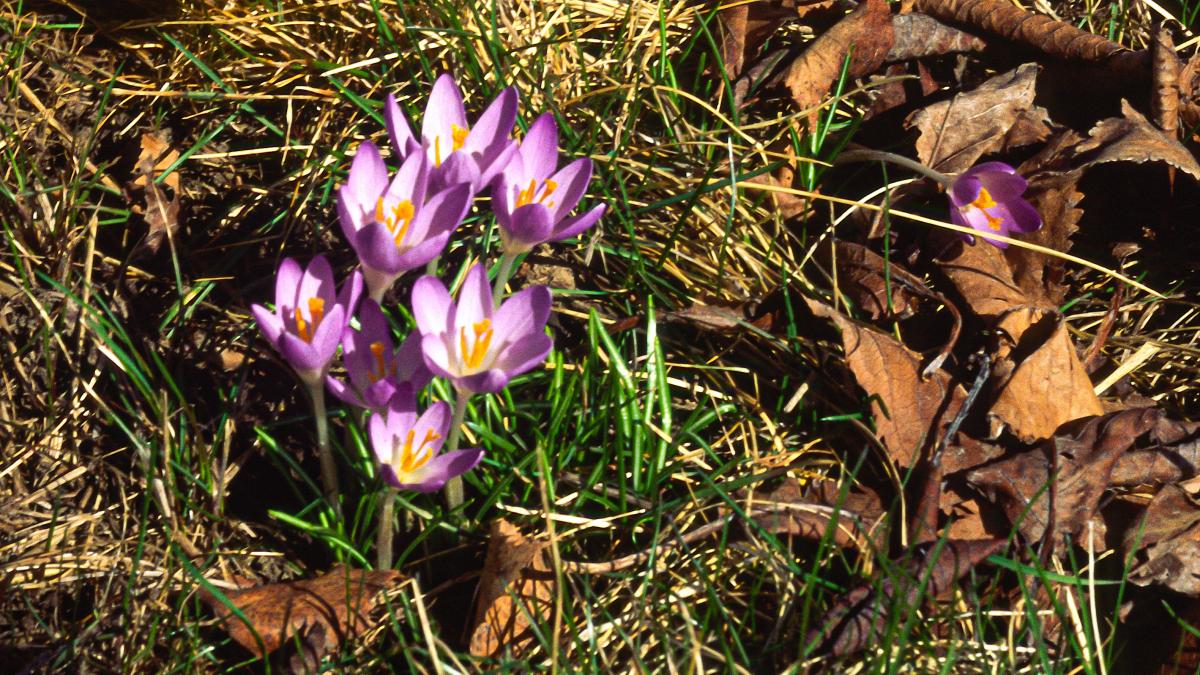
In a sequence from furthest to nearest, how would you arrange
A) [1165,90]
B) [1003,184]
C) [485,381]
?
[1165,90], [1003,184], [485,381]

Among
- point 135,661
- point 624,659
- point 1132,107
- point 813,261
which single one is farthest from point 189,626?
point 1132,107

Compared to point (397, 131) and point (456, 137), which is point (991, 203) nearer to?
point (456, 137)

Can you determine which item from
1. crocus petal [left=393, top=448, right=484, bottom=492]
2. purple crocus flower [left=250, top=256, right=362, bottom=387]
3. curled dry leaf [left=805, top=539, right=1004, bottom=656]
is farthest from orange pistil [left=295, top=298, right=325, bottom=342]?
curled dry leaf [left=805, top=539, right=1004, bottom=656]

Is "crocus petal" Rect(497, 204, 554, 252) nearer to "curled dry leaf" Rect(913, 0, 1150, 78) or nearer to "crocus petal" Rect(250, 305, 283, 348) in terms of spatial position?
"crocus petal" Rect(250, 305, 283, 348)

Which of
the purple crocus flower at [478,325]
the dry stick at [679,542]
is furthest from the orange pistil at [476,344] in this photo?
the dry stick at [679,542]

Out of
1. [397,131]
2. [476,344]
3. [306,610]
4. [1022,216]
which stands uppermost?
[397,131]

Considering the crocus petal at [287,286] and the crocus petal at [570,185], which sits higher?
the crocus petal at [570,185]

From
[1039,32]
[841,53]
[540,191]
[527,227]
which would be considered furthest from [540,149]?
[1039,32]

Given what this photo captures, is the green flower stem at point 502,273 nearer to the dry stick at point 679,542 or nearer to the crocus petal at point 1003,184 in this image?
the dry stick at point 679,542
